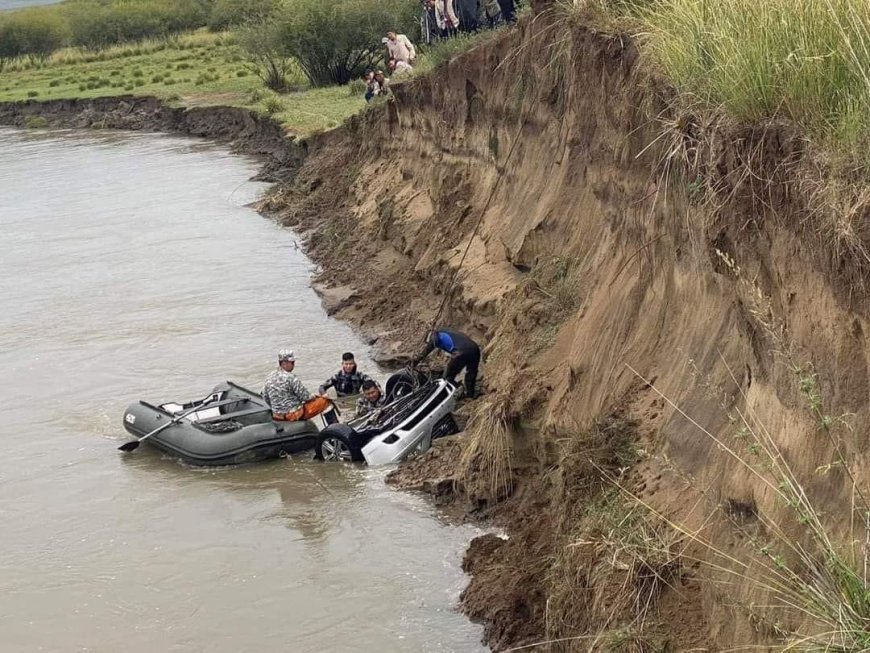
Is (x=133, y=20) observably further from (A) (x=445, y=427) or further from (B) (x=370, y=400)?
(A) (x=445, y=427)

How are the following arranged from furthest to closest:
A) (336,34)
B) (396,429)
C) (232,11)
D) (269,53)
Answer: (232,11) < (269,53) < (336,34) < (396,429)

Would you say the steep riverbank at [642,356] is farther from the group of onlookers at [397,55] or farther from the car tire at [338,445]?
the group of onlookers at [397,55]

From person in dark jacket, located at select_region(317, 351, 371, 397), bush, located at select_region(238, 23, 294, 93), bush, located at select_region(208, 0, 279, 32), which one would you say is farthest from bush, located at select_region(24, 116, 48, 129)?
person in dark jacket, located at select_region(317, 351, 371, 397)

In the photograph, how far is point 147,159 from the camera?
41.5m

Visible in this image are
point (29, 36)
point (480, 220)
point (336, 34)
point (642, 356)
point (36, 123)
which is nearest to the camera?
point (642, 356)

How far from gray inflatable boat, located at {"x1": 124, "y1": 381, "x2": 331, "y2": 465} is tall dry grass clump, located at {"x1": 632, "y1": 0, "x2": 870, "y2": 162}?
7361 mm

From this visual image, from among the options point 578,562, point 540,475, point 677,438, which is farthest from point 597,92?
point 578,562

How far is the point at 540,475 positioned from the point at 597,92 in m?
4.21

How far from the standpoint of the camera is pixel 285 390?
15469mm

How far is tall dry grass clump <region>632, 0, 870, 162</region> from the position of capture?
757 cm

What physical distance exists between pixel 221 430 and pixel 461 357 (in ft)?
10.4

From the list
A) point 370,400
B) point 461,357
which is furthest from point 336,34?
point 461,357

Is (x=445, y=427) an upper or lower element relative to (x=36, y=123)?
upper

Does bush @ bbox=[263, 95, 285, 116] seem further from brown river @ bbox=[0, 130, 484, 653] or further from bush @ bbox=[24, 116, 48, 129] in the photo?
bush @ bbox=[24, 116, 48, 129]
